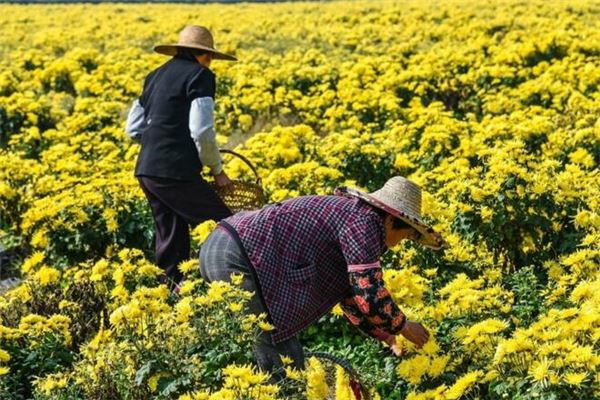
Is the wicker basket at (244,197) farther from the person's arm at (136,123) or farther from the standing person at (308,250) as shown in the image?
the standing person at (308,250)

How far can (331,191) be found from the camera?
6.50 m

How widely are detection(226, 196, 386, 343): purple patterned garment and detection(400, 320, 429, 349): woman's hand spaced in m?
0.33

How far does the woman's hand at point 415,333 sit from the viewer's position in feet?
11.5

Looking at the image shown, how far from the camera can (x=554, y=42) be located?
13109 mm

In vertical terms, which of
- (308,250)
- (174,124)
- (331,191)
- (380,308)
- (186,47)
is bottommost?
(331,191)

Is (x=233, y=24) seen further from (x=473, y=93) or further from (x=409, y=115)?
(x=409, y=115)

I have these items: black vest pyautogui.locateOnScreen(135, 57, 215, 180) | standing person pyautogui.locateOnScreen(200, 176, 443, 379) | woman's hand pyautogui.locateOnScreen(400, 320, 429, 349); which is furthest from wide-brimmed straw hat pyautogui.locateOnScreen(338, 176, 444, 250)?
black vest pyautogui.locateOnScreen(135, 57, 215, 180)

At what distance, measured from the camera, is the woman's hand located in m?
3.51

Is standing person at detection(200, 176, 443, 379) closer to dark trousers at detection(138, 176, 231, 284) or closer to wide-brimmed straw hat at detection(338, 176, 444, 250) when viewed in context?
wide-brimmed straw hat at detection(338, 176, 444, 250)

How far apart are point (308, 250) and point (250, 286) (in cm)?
29

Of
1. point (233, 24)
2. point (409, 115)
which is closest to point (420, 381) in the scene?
point (409, 115)

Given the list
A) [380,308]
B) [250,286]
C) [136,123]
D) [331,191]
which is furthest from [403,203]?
[331,191]

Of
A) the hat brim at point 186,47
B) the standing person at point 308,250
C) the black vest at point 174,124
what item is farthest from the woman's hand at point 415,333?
the hat brim at point 186,47

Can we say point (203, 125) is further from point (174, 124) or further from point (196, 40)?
point (196, 40)
